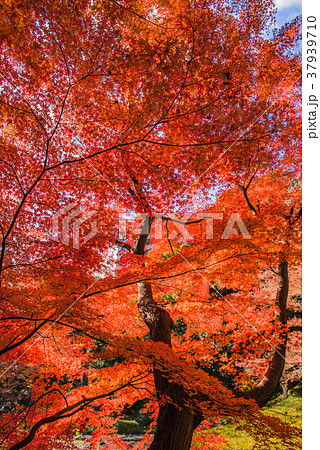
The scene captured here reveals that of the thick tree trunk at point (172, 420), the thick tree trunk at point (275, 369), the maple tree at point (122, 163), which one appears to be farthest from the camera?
the thick tree trunk at point (275, 369)

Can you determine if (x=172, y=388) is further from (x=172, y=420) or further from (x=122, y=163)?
(x=122, y=163)

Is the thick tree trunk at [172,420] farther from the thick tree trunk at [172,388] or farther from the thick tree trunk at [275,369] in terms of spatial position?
the thick tree trunk at [275,369]

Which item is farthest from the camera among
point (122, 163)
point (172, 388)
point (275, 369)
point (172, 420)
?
point (275, 369)

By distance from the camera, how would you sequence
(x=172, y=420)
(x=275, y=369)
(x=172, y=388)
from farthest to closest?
(x=275, y=369) < (x=172, y=388) < (x=172, y=420)

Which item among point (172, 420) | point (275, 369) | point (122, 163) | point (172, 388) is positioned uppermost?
point (122, 163)

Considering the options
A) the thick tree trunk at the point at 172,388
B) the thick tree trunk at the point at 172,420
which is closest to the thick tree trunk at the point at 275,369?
the thick tree trunk at the point at 172,388

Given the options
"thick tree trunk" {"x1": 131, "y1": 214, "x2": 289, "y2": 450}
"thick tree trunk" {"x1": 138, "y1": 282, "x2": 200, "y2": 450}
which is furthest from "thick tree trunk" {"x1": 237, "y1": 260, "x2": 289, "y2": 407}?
"thick tree trunk" {"x1": 138, "y1": 282, "x2": 200, "y2": 450}

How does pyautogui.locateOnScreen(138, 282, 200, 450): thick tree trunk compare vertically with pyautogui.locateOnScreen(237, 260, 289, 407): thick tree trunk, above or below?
below

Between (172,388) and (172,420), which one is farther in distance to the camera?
(172,388)

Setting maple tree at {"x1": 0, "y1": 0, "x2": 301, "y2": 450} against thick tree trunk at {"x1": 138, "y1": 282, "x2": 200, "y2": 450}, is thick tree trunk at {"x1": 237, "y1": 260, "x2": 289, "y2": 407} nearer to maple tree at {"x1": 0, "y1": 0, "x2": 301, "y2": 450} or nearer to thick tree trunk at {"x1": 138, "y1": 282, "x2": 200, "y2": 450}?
maple tree at {"x1": 0, "y1": 0, "x2": 301, "y2": 450}

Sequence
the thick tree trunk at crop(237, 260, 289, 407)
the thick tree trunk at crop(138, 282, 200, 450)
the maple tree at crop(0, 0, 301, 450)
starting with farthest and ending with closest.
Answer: the thick tree trunk at crop(237, 260, 289, 407)
the thick tree trunk at crop(138, 282, 200, 450)
the maple tree at crop(0, 0, 301, 450)

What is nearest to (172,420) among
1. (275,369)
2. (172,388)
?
(172,388)

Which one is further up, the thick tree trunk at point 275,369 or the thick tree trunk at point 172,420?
the thick tree trunk at point 275,369
